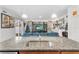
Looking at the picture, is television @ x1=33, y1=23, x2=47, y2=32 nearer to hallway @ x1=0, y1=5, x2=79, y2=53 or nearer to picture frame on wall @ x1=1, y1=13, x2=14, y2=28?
hallway @ x1=0, y1=5, x2=79, y2=53

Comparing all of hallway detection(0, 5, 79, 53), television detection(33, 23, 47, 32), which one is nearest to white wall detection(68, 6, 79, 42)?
hallway detection(0, 5, 79, 53)

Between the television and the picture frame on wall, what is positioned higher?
the picture frame on wall

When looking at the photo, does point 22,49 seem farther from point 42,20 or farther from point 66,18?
point 66,18

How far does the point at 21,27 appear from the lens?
2.12 meters

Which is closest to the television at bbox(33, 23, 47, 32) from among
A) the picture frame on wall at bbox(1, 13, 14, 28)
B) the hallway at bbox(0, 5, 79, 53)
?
the hallway at bbox(0, 5, 79, 53)

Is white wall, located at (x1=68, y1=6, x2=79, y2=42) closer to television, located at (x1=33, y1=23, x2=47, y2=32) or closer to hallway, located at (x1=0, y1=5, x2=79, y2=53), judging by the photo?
hallway, located at (x1=0, y1=5, x2=79, y2=53)

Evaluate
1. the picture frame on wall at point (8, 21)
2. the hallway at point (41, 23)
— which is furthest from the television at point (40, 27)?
the picture frame on wall at point (8, 21)

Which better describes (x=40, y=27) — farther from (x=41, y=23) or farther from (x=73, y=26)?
(x=73, y=26)

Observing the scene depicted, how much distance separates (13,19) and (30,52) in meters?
1.02

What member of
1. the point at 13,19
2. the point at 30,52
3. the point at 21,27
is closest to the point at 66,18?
the point at 21,27

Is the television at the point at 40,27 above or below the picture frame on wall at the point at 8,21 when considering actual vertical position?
below

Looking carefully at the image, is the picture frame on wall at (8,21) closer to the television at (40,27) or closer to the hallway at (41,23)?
the hallway at (41,23)

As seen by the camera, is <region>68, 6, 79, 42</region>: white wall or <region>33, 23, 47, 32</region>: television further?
<region>33, 23, 47, 32</region>: television

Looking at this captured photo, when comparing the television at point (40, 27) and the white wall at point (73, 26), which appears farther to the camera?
the television at point (40, 27)
